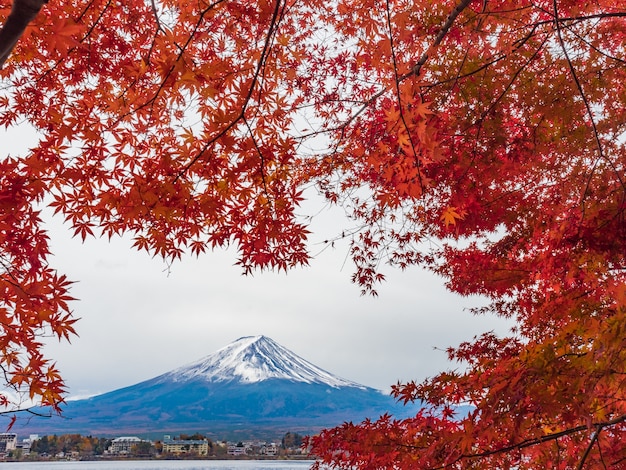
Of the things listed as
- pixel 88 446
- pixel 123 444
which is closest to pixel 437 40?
pixel 123 444

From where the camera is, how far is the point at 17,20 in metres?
1.92

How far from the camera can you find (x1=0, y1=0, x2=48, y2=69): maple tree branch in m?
1.88

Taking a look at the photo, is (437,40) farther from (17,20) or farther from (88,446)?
(88,446)

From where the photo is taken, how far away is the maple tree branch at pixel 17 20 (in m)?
1.88

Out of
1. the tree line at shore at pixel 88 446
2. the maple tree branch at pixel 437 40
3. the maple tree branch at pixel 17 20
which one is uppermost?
the maple tree branch at pixel 437 40

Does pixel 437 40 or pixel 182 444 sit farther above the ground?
pixel 437 40

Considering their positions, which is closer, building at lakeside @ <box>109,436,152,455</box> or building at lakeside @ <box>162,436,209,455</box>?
building at lakeside @ <box>109,436,152,455</box>

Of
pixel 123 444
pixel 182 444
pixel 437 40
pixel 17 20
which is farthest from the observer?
pixel 182 444

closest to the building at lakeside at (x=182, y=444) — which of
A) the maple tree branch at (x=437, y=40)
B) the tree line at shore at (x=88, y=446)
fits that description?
the tree line at shore at (x=88, y=446)

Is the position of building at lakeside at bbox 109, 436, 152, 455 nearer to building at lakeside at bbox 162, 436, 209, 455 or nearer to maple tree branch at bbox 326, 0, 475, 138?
building at lakeside at bbox 162, 436, 209, 455

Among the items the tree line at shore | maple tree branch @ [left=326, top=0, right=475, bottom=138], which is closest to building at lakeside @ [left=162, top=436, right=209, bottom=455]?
the tree line at shore

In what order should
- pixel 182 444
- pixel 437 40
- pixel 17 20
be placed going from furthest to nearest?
pixel 182 444, pixel 437 40, pixel 17 20

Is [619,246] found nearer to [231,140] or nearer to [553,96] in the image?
[553,96]

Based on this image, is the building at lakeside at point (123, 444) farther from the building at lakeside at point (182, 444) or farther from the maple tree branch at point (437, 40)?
the maple tree branch at point (437, 40)
